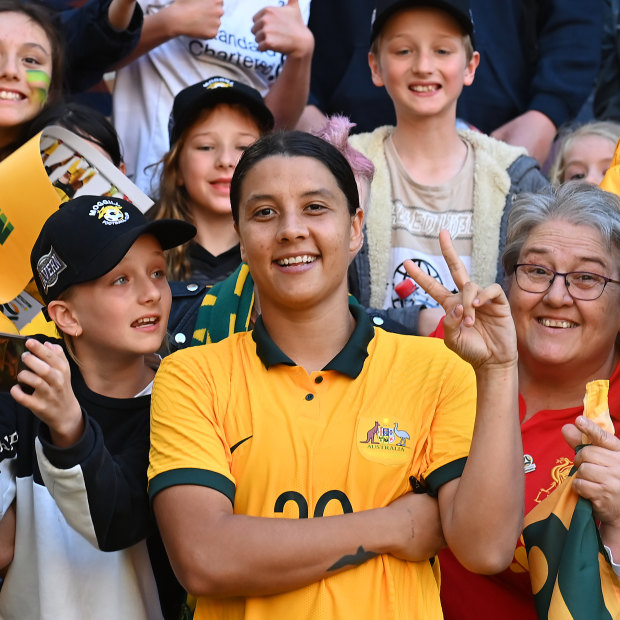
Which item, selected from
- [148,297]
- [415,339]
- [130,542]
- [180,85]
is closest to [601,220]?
[415,339]

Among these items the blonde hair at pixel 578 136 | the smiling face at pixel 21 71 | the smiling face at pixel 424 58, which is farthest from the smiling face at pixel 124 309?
the blonde hair at pixel 578 136

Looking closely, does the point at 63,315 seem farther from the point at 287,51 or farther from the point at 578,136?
the point at 578,136

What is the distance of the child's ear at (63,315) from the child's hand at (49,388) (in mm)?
502

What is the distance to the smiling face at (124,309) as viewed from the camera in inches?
112

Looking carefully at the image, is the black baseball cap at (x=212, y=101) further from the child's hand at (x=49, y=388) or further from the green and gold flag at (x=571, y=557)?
the green and gold flag at (x=571, y=557)

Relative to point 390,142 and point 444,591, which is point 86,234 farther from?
point 390,142

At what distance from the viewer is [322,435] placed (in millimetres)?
2477

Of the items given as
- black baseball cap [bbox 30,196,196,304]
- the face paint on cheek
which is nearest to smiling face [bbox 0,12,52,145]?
the face paint on cheek

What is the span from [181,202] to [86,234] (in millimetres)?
1327

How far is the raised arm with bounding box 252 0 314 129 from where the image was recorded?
4.36 meters

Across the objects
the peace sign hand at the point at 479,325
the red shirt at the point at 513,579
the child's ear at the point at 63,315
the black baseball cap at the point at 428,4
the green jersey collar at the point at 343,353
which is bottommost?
the red shirt at the point at 513,579

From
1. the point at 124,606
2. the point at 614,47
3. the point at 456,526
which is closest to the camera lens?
the point at 456,526

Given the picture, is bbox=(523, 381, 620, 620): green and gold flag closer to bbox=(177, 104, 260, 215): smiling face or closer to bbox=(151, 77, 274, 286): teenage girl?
bbox=(151, 77, 274, 286): teenage girl

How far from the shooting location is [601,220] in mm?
3166
